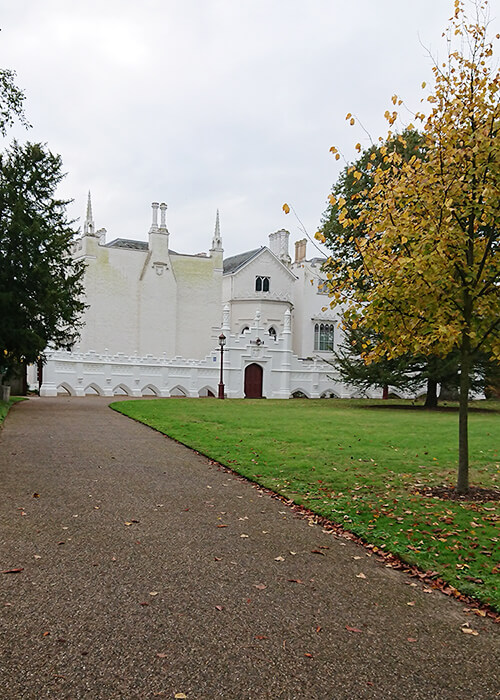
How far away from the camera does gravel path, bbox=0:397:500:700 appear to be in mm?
3689

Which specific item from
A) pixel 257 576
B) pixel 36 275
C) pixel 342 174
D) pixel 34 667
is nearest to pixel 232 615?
pixel 257 576

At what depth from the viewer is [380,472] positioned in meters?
11.1

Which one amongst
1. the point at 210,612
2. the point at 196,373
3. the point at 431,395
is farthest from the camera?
the point at 196,373

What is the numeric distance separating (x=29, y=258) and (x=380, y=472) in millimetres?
17412

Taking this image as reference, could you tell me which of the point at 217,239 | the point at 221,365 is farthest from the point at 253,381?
the point at 217,239

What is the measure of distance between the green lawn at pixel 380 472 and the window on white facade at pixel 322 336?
30737 millimetres

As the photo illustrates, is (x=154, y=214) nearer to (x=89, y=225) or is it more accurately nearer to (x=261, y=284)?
(x=89, y=225)

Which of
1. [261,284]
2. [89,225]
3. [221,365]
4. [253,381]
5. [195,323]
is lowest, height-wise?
[253,381]

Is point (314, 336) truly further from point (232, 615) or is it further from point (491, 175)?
point (232, 615)

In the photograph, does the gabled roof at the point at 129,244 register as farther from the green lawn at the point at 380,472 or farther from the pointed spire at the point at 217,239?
the green lawn at the point at 380,472

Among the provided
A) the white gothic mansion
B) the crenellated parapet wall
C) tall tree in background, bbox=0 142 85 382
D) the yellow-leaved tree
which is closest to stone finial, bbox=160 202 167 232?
the white gothic mansion

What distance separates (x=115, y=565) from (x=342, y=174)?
32531mm

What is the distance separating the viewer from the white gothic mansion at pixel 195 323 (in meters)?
39.3

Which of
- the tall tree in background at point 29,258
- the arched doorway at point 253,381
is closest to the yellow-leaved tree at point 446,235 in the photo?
the tall tree in background at point 29,258
